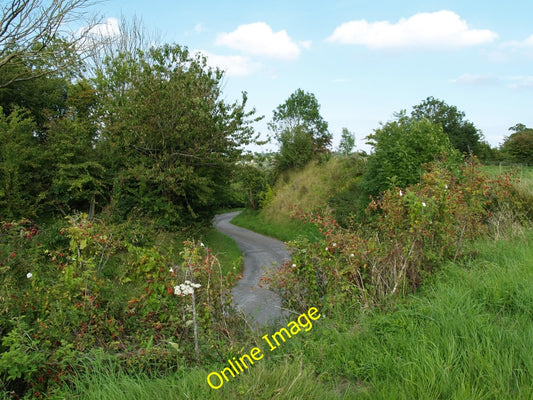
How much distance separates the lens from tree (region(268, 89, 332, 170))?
32.2 m

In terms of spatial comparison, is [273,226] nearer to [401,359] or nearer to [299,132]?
[299,132]

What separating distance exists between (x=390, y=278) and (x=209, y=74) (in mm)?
14840

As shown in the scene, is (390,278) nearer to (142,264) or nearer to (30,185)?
(142,264)

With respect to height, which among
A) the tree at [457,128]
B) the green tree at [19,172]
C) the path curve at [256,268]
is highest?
the tree at [457,128]

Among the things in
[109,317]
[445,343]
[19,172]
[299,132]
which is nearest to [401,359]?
[445,343]

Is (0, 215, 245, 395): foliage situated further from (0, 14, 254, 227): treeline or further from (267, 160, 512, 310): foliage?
(0, 14, 254, 227): treeline

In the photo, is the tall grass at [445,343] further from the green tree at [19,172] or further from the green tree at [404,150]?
the green tree at [19,172]

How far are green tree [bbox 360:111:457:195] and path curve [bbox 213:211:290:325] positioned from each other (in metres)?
5.06

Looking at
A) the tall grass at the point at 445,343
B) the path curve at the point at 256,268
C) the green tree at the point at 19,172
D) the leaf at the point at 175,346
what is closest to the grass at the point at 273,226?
the path curve at the point at 256,268

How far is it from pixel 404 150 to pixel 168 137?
948cm

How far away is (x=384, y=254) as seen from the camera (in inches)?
180

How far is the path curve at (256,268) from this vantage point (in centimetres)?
769

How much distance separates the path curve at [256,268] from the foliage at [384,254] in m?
1.71

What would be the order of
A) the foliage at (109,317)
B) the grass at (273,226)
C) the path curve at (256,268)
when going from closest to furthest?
the foliage at (109,317) → the path curve at (256,268) → the grass at (273,226)
